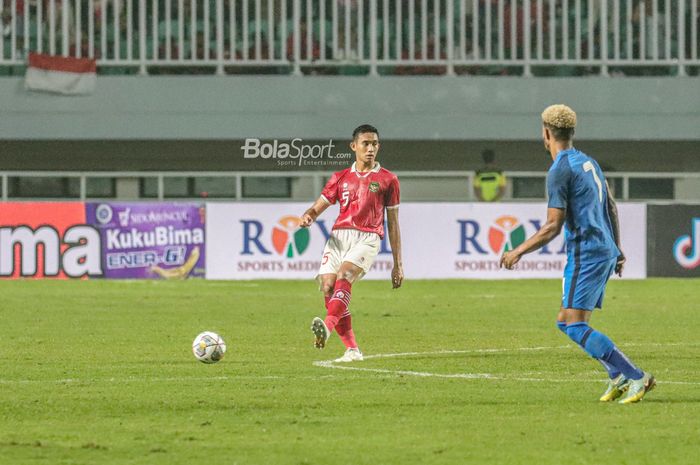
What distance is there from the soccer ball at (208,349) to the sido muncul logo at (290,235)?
13.2 m

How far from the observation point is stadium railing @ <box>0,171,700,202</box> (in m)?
29.0

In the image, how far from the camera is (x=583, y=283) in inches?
371

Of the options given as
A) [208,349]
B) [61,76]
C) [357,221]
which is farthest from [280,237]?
[208,349]

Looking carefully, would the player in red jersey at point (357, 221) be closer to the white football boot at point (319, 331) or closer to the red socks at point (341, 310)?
the red socks at point (341, 310)

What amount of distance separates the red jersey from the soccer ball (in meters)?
1.55

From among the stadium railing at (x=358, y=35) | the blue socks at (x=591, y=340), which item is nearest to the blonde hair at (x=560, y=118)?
the blue socks at (x=591, y=340)

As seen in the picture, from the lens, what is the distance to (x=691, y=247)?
26.2m

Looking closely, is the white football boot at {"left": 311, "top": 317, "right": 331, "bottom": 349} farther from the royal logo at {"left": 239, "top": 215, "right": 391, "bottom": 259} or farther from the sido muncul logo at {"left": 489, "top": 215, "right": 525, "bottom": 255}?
the sido muncul logo at {"left": 489, "top": 215, "right": 525, "bottom": 255}

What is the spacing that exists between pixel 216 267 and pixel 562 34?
33.9 feet

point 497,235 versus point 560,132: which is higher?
point 560,132

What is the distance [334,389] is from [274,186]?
19544mm

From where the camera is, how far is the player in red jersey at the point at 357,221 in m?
12.8

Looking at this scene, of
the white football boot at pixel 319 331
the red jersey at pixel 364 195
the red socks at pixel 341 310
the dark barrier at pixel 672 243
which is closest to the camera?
the white football boot at pixel 319 331

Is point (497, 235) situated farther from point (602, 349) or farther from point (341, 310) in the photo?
point (602, 349)
